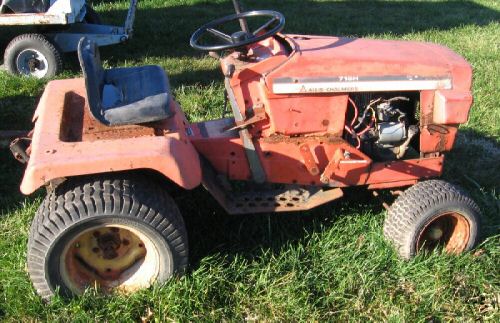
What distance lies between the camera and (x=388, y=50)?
3.42 meters

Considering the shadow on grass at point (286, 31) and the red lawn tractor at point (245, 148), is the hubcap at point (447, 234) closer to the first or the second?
the red lawn tractor at point (245, 148)

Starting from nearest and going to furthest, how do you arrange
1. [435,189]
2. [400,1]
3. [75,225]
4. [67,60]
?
[75,225]
[435,189]
[67,60]
[400,1]

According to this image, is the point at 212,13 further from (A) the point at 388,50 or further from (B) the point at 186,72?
(A) the point at 388,50

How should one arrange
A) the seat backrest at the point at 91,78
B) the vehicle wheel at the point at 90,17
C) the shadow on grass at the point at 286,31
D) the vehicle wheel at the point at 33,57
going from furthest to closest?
1. the vehicle wheel at the point at 90,17
2. the vehicle wheel at the point at 33,57
3. the shadow on grass at the point at 286,31
4. the seat backrest at the point at 91,78

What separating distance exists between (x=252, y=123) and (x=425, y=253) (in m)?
1.23

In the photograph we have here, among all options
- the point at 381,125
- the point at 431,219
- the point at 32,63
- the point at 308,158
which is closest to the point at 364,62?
the point at 381,125

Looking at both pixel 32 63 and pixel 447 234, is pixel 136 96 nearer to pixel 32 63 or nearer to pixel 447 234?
pixel 447 234

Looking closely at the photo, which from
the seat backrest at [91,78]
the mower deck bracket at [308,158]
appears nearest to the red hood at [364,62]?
the mower deck bracket at [308,158]

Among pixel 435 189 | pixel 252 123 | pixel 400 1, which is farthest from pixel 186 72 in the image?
pixel 400 1

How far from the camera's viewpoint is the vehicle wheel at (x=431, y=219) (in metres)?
3.27

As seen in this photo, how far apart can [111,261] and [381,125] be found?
1689mm

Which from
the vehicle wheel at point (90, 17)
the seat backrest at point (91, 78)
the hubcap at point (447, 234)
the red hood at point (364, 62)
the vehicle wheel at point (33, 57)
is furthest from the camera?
the vehicle wheel at point (90, 17)

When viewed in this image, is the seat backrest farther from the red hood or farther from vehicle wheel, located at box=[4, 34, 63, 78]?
vehicle wheel, located at box=[4, 34, 63, 78]

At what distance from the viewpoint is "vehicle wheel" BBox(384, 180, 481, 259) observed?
10.7ft
